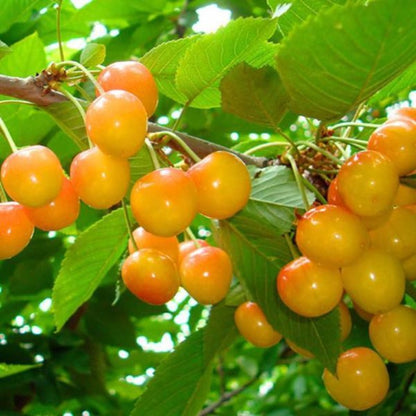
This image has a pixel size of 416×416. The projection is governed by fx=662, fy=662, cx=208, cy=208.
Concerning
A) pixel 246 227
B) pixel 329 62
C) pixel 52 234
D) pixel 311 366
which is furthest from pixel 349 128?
pixel 311 366

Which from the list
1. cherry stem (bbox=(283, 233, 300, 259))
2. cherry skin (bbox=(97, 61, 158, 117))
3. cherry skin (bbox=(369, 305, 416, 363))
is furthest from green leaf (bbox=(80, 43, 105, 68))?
cherry skin (bbox=(369, 305, 416, 363))

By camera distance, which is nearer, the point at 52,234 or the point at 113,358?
the point at 52,234

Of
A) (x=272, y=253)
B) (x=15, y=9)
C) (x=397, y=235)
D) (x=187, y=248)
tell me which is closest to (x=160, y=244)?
(x=187, y=248)

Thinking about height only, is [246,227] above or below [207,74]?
below

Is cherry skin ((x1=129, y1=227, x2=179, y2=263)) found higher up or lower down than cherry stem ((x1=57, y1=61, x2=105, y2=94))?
lower down

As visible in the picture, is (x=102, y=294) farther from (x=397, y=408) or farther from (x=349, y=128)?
(x=349, y=128)

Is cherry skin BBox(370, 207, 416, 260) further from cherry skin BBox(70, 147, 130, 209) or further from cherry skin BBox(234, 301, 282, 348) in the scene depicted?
cherry skin BBox(70, 147, 130, 209)

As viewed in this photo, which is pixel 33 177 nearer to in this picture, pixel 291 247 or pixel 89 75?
pixel 89 75
